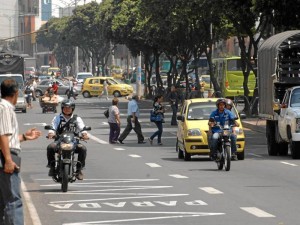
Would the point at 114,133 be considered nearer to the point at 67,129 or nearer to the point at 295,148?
the point at 295,148

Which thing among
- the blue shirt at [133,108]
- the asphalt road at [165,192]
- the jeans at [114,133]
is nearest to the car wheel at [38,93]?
the jeans at [114,133]

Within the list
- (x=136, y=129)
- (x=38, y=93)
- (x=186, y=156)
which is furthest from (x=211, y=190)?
(x=38, y=93)

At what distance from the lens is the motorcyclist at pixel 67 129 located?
2123 cm

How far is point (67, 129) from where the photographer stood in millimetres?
21469

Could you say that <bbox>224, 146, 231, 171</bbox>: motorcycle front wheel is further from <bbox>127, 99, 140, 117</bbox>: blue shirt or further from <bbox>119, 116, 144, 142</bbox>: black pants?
<bbox>127, 99, 140, 117</bbox>: blue shirt

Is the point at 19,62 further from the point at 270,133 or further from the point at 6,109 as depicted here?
the point at 6,109

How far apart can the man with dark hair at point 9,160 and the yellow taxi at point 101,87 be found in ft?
275

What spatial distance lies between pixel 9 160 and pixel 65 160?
8.87 meters

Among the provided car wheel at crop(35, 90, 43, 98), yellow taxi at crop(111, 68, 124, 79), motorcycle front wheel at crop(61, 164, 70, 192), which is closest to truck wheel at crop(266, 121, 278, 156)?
motorcycle front wheel at crop(61, 164, 70, 192)

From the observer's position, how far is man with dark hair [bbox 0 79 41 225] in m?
12.0

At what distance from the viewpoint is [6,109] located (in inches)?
479

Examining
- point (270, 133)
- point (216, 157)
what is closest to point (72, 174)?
point (216, 157)

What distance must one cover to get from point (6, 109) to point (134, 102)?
93.4ft

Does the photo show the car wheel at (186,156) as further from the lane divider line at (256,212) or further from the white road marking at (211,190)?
the lane divider line at (256,212)
